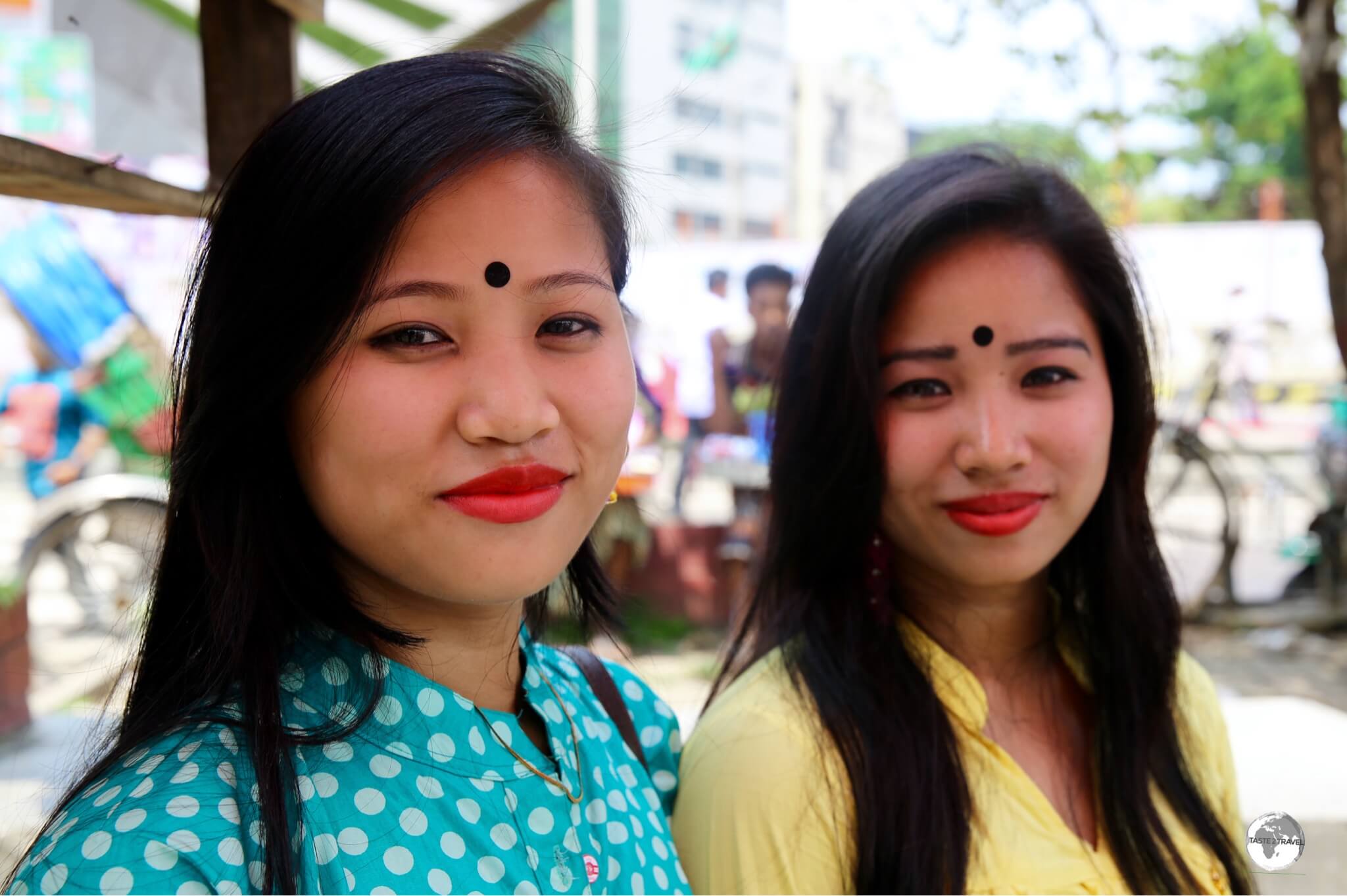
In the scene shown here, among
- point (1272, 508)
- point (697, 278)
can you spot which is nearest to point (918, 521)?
point (1272, 508)

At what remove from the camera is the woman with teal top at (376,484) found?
957 millimetres

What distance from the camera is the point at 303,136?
102 cm

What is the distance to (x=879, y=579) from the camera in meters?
1.65

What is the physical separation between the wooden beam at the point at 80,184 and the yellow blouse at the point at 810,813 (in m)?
0.96

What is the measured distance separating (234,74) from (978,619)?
1.42 meters

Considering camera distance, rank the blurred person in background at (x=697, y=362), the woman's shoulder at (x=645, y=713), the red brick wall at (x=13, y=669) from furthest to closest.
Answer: the blurred person in background at (x=697, y=362) → the red brick wall at (x=13, y=669) → the woman's shoulder at (x=645, y=713)

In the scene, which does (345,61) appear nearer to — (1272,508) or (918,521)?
(918,521)

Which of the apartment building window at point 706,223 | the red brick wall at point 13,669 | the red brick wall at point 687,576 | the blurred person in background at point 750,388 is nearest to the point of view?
the red brick wall at point 13,669

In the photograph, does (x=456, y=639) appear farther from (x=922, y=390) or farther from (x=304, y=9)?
(x=304, y=9)

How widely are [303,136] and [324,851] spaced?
Answer: 2.07 ft

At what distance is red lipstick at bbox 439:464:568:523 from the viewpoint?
100 cm

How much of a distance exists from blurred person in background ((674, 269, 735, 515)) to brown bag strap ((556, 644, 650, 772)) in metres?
4.61

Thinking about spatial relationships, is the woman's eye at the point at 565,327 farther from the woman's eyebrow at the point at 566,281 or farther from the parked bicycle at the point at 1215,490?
the parked bicycle at the point at 1215,490

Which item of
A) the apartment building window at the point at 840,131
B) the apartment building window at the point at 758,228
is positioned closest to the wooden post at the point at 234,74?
the apartment building window at the point at 758,228
